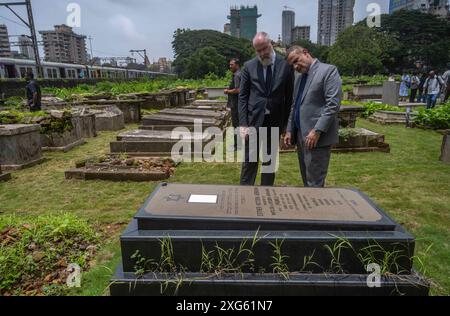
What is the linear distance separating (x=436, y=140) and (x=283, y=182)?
16.5ft

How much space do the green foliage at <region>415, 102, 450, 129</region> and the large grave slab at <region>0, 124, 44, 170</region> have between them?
981cm

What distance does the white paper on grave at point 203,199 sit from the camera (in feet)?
7.74

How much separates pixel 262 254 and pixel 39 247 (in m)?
2.06

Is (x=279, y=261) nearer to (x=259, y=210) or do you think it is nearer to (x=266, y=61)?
(x=259, y=210)

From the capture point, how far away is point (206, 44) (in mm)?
76500

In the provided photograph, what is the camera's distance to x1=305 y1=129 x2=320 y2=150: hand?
287cm

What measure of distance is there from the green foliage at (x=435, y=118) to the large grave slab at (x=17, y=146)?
32.2ft

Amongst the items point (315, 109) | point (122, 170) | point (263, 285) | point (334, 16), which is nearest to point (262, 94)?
point (315, 109)

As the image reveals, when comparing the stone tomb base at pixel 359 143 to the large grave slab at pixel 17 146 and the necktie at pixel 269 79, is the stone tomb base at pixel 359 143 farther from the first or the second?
the large grave slab at pixel 17 146

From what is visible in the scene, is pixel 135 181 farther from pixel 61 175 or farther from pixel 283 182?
pixel 283 182

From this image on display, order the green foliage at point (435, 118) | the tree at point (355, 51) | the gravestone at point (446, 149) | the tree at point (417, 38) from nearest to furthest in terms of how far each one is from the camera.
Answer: the gravestone at point (446, 149) < the green foliage at point (435, 118) < the tree at point (355, 51) < the tree at point (417, 38)

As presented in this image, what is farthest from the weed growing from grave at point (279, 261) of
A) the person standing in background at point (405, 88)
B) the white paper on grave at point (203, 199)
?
the person standing in background at point (405, 88)

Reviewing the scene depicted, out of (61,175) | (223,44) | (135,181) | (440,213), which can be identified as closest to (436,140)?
(440,213)

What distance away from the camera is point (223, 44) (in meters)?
73.6
